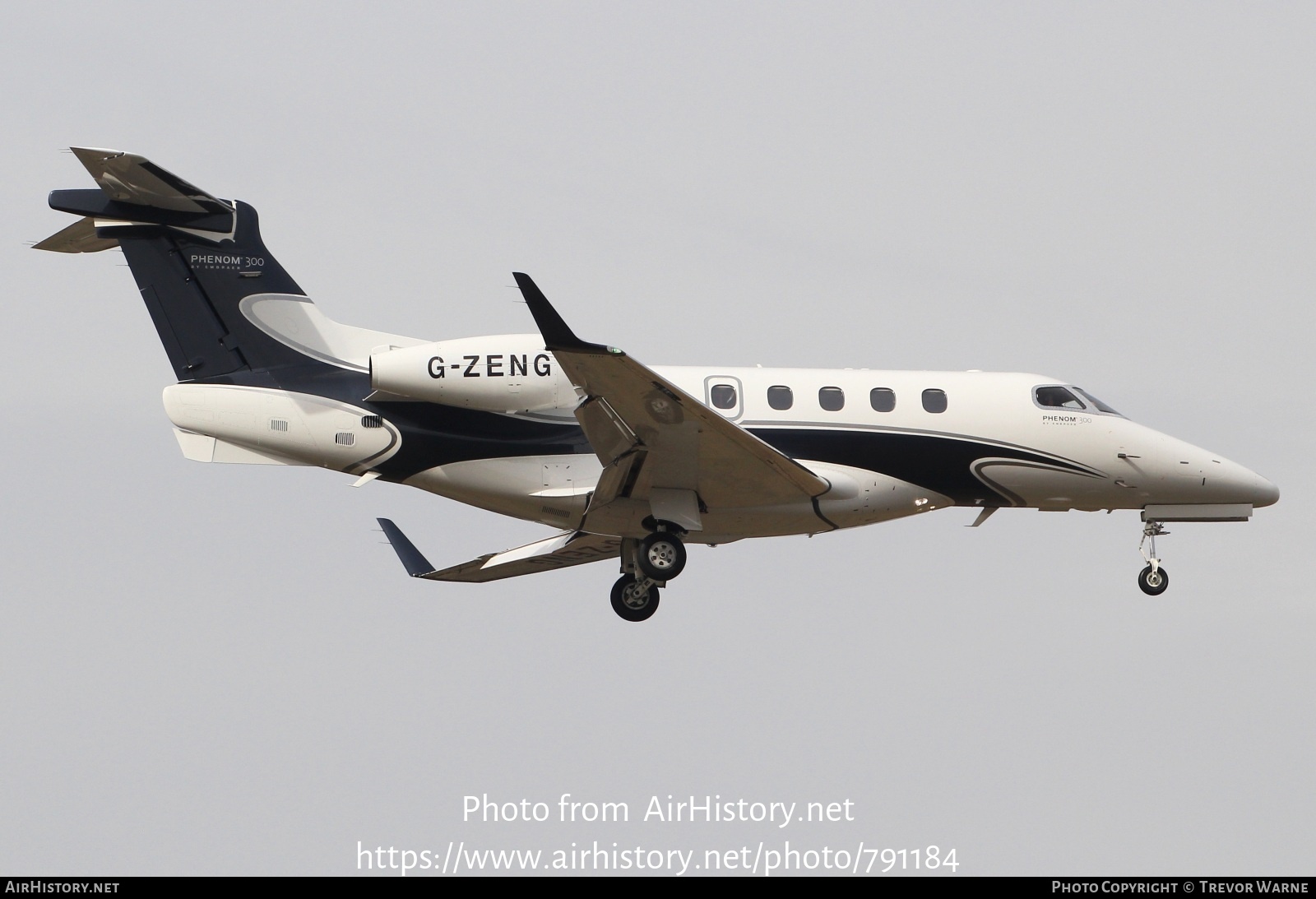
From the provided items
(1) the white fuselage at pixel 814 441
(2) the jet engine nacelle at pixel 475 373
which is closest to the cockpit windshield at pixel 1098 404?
(1) the white fuselage at pixel 814 441

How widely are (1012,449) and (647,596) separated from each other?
17.1 feet

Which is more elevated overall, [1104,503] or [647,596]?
[1104,503]

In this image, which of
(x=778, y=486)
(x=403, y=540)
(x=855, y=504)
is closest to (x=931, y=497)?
(x=855, y=504)

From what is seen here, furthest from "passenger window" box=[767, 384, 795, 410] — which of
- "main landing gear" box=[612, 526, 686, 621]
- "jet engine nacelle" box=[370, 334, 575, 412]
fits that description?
"jet engine nacelle" box=[370, 334, 575, 412]

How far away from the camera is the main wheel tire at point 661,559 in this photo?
62.8 feet

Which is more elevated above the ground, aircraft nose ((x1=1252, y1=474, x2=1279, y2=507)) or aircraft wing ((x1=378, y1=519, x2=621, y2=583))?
aircraft nose ((x1=1252, y1=474, x2=1279, y2=507))

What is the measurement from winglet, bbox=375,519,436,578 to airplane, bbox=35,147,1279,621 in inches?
112

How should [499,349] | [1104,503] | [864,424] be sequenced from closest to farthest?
[499,349] < [864,424] < [1104,503]

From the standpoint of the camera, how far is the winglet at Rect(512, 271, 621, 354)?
51.4ft

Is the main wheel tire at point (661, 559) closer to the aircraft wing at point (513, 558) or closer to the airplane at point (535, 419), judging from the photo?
the airplane at point (535, 419)

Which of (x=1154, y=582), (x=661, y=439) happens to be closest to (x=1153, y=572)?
(x=1154, y=582)

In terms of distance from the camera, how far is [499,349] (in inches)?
734

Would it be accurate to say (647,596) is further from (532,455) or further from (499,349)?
(499,349)

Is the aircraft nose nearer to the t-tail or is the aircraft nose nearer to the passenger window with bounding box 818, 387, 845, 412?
the passenger window with bounding box 818, 387, 845, 412
